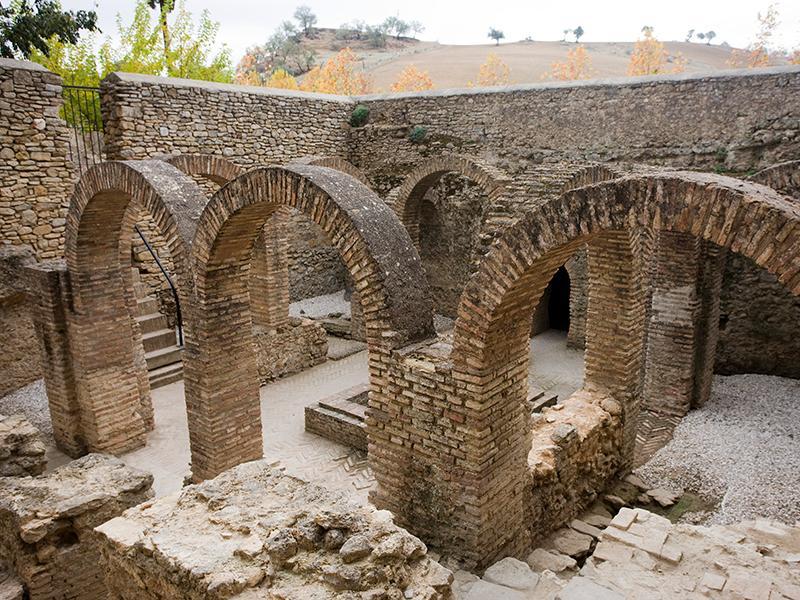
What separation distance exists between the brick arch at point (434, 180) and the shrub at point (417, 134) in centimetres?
220

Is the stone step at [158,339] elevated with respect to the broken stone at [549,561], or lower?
elevated

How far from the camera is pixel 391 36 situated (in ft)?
246

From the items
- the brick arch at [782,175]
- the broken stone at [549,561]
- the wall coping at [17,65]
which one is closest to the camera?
the broken stone at [549,561]

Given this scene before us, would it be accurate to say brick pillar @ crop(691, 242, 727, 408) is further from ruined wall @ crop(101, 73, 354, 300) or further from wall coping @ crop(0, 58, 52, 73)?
wall coping @ crop(0, 58, 52, 73)

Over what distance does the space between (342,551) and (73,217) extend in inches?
252

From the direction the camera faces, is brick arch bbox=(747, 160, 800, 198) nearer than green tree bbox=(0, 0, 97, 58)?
Yes

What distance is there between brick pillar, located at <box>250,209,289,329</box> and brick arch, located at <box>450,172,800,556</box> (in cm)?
631

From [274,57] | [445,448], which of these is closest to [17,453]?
[445,448]

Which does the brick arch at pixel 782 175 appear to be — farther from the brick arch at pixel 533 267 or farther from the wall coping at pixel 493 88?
the wall coping at pixel 493 88

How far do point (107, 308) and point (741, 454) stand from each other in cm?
876

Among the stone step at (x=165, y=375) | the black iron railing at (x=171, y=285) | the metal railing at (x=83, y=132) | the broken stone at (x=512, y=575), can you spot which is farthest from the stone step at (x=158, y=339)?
the broken stone at (x=512, y=575)

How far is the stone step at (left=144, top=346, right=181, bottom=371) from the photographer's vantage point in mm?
10609

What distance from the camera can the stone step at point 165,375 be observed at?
10.4 metres

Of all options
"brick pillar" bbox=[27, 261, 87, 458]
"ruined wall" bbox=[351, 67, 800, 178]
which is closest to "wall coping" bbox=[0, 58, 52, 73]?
"brick pillar" bbox=[27, 261, 87, 458]
